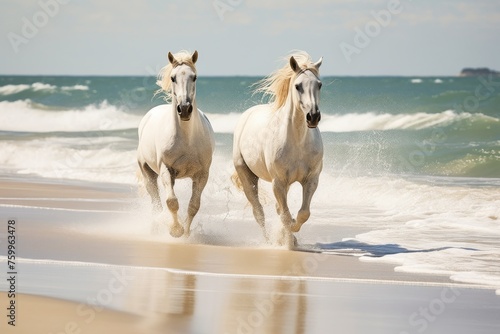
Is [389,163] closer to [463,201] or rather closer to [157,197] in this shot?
[463,201]

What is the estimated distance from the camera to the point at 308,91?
1023cm

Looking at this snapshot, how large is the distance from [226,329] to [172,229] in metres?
4.24

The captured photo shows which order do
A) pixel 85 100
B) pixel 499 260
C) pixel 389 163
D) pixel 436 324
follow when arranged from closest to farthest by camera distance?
pixel 436 324 → pixel 499 260 → pixel 389 163 → pixel 85 100

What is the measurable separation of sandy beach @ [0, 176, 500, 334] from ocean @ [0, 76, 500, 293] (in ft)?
2.50

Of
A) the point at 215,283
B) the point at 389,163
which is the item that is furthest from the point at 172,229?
the point at 389,163

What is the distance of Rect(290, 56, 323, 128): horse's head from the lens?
9.98m

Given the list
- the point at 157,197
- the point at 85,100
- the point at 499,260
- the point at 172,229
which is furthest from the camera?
the point at 85,100

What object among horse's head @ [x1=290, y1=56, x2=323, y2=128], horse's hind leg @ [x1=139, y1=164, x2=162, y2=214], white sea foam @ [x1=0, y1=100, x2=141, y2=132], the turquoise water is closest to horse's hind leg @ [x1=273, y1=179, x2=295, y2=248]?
horse's head @ [x1=290, y1=56, x2=323, y2=128]

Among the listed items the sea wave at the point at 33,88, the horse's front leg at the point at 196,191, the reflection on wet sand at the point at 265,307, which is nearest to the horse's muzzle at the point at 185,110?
the horse's front leg at the point at 196,191

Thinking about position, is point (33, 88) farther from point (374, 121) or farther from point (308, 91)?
point (308, 91)

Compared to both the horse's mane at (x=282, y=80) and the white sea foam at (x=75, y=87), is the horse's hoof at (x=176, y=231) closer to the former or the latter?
the horse's mane at (x=282, y=80)

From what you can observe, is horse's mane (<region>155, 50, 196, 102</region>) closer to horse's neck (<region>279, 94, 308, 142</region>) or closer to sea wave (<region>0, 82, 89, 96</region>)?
horse's neck (<region>279, 94, 308, 142</region>)

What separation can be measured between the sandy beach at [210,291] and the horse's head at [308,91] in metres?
1.32

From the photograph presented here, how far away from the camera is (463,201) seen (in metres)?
16.6
